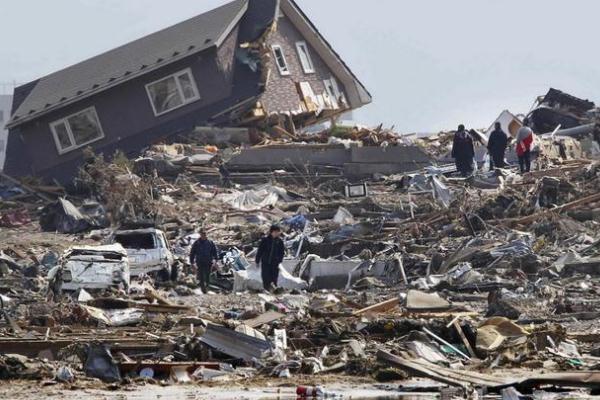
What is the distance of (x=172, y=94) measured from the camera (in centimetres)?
5491

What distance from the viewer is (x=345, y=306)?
90.2 ft

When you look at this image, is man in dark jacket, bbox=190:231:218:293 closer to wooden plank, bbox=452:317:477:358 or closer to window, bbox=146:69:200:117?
wooden plank, bbox=452:317:477:358

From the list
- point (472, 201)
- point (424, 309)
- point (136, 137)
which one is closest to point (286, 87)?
point (136, 137)

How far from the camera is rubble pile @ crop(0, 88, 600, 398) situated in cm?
2055

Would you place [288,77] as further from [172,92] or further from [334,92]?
[172,92]

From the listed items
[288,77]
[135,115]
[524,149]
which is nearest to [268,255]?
[524,149]

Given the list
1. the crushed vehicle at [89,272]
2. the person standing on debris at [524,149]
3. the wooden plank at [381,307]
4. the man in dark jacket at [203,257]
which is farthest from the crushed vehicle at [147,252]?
the person standing on debris at [524,149]

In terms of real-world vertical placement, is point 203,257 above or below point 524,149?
above

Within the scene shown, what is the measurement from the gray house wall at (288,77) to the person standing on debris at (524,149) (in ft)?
40.9

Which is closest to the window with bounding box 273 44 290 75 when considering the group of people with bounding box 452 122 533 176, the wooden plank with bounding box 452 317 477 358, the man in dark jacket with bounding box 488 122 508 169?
the group of people with bounding box 452 122 533 176

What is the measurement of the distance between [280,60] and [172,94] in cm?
441

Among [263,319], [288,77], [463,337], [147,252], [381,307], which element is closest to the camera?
[463,337]

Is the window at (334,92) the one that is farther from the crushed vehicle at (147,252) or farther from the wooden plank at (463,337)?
the wooden plank at (463,337)

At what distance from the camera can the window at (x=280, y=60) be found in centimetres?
5734
